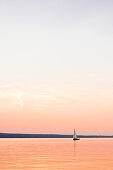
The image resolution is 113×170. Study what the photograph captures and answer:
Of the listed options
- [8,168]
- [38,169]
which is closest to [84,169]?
[38,169]

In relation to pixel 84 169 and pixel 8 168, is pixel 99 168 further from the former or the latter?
pixel 8 168

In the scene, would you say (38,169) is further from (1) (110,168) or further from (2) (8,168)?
(1) (110,168)

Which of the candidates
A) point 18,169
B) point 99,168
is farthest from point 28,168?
point 99,168

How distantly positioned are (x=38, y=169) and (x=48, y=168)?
2447 mm

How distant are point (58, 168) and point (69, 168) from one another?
168 centimetres

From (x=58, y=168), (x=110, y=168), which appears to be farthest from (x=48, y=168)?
(x=110, y=168)

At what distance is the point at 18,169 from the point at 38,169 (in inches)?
115

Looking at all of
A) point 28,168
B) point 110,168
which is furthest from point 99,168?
point 28,168

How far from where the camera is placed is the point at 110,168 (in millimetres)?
52250

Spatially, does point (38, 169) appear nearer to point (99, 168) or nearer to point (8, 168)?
point (8, 168)

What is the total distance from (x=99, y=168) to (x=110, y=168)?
166 cm

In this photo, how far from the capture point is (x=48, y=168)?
5231cm

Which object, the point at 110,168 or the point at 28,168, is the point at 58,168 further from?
the point at 110,168

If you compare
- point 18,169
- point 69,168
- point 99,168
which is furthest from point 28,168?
point 99,168
